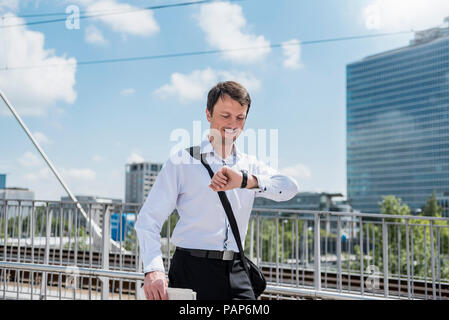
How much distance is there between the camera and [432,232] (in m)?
5.66

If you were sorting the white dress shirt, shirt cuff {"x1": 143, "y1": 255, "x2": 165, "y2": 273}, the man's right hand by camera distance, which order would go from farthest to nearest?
the white dress shirt → shirt cuff {"x1": 143, "y1": 255, "x2": 165, "y2": 273} → the man's right hand

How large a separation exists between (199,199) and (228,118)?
323 mm

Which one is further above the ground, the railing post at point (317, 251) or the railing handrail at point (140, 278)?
the railing handrail at point (140, 278)

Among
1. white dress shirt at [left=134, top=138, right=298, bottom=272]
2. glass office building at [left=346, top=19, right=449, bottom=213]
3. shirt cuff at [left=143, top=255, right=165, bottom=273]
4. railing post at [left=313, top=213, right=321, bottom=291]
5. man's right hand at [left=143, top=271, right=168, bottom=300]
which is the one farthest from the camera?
glass office building at [left=346, top=19, right=449, bottom=213]

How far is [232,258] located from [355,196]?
124454mm

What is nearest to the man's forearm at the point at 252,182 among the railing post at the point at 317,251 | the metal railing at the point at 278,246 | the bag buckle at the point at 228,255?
the bag buckle at the point at 228,255

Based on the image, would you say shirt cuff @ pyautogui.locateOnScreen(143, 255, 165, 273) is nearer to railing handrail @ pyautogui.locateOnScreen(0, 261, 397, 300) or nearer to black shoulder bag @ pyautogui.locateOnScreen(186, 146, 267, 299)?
black shoulder bag @ pyautogui.locateOnScreen(186, 146, 267, 299)

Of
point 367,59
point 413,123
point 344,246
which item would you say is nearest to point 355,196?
point 413,123

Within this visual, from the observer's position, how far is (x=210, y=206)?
1717mm

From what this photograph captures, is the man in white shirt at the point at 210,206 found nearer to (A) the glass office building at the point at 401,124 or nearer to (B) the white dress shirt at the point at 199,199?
(B) the white dress shirt at the point at 199,199

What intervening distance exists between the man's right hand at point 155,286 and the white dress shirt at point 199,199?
7.4 inches

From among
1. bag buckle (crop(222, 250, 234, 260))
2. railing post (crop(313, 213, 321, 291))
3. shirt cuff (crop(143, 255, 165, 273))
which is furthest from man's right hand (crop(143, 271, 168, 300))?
railing post (crop(313, 213, 321, 291))

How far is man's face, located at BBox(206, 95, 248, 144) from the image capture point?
5.57 feet

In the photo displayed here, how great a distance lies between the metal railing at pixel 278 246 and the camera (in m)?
5.76
